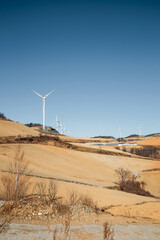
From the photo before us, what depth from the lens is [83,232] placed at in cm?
919

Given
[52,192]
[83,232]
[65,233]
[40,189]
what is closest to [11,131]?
[52,192]

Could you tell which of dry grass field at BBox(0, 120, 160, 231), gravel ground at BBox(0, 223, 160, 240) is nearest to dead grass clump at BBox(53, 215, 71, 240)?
gravel ground at BBox(0, 223, 160, 240)

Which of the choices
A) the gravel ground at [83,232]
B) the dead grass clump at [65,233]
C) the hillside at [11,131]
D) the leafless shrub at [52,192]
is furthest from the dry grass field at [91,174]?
the hillside at [11,131]

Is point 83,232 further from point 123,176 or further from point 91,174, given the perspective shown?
point 91,174

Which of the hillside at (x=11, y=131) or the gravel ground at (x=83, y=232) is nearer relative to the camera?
the gravel ground at (x=83, y=232)

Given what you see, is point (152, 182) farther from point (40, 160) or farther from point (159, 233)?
point (159, 233)

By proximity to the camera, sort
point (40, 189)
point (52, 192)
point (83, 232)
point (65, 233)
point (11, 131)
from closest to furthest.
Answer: point (65, 233) → point (83, 232) → point (40, 189) → point (52, 192) → point (11, 131)

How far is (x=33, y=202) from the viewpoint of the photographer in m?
11.9

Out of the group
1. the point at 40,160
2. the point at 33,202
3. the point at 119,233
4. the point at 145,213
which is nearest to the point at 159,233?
the point at 119,233

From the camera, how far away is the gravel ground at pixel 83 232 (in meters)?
7.98

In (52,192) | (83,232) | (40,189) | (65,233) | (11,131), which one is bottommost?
(83,232)

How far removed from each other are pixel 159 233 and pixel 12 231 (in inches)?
246

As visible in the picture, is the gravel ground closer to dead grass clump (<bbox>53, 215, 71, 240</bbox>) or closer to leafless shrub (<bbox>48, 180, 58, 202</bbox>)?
dead grass clump (<bbox>53, 215, 71, 240</bbox>)

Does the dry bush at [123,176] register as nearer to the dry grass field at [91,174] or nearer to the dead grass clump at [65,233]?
the dry grass field at [91,174]
